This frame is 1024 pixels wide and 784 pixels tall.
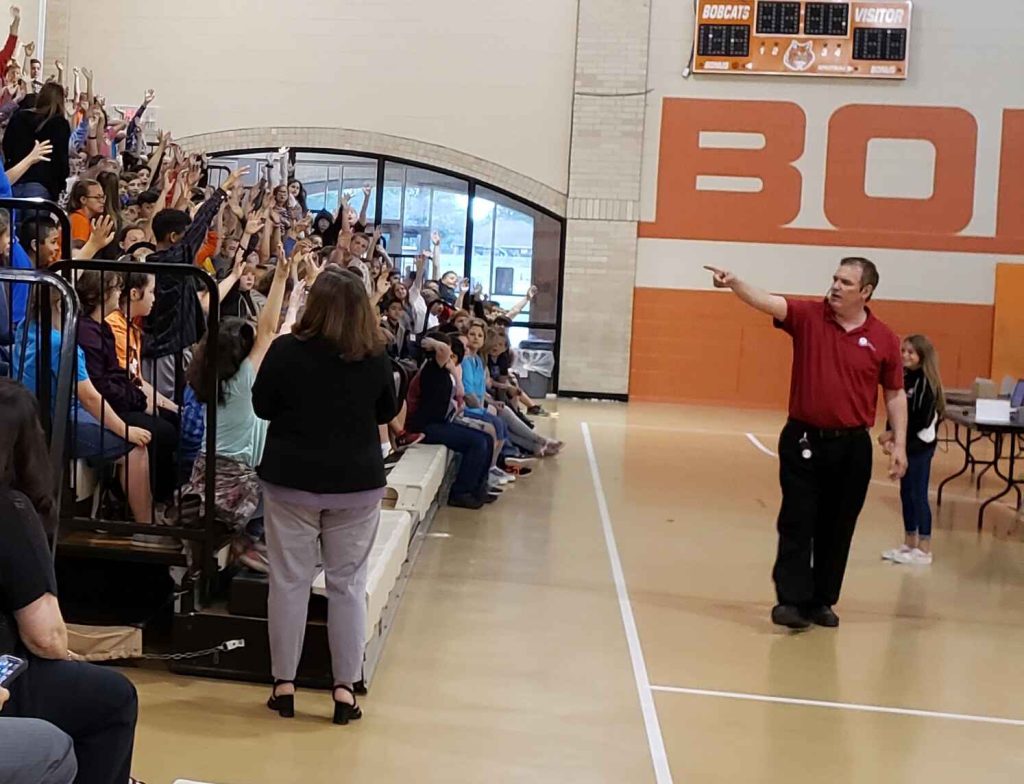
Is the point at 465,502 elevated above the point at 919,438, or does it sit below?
below

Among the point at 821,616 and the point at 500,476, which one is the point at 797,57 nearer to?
the point at 500,476

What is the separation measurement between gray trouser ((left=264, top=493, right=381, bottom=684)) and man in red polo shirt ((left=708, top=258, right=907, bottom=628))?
2.09m

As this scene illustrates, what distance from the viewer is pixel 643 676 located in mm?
4449

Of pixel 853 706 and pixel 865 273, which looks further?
pixel 865 273

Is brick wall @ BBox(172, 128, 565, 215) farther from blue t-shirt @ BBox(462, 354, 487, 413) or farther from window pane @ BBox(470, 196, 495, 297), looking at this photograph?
blue t-shirt @ BBox(462, 354, 487, 413)

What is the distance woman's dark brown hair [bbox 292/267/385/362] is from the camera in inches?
143

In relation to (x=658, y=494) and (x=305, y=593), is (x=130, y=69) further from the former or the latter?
(x=305, y=593)

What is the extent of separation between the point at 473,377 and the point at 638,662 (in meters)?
4.05

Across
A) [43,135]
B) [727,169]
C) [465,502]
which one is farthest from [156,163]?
[727,169]

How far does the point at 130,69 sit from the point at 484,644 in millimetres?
13066

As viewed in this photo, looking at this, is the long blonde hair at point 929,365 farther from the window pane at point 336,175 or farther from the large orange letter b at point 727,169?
the window pane at point 336,175

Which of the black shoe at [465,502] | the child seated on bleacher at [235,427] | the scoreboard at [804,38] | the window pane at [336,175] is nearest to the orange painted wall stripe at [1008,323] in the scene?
the scoreboard at [804,38]

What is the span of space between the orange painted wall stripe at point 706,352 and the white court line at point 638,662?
7.30 meters

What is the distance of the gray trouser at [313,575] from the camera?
12.2 ft
